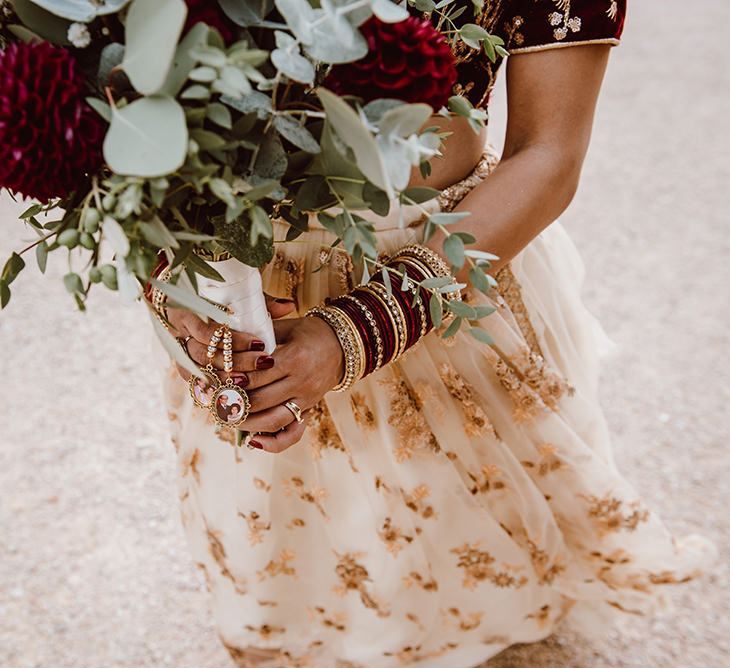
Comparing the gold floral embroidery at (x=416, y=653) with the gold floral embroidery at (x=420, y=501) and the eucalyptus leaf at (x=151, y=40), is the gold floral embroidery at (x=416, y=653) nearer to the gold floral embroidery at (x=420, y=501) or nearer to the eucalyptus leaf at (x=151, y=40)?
the gold floral embroidery at (x=420, y=501)

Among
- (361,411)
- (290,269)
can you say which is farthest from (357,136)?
(361,411)

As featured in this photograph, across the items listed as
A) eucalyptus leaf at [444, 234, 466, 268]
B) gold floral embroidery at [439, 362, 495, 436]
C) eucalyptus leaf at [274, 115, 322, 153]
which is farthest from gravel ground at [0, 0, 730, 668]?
eucalyptus leaf at [274, 115, 322, 153]

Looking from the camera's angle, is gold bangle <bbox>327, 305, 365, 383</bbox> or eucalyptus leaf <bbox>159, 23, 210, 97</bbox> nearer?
eucalyptus leaf <bbox>159, 23, 210, 97</bbox>

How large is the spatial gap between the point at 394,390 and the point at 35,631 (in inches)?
39.9

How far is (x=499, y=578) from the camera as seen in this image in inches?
49.5

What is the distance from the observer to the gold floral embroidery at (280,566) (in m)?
1.24

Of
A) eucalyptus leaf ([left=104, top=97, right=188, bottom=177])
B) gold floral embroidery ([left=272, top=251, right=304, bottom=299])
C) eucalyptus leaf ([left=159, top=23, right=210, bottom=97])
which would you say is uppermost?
eucalyptus leaf ([left=159, top=23, right=210, bottom=97])

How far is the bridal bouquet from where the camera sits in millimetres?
501

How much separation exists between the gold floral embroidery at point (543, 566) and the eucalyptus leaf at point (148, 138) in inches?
36.9

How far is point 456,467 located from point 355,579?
238mm

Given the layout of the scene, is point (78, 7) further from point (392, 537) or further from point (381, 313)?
point (392, 537)

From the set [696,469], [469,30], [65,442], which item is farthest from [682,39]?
[469,30]

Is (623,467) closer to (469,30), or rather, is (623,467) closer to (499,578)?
(499,578)

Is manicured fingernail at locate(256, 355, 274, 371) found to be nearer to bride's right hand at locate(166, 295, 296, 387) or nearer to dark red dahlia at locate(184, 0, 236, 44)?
bride's right hand at locate(166, 295, 296, 387)
